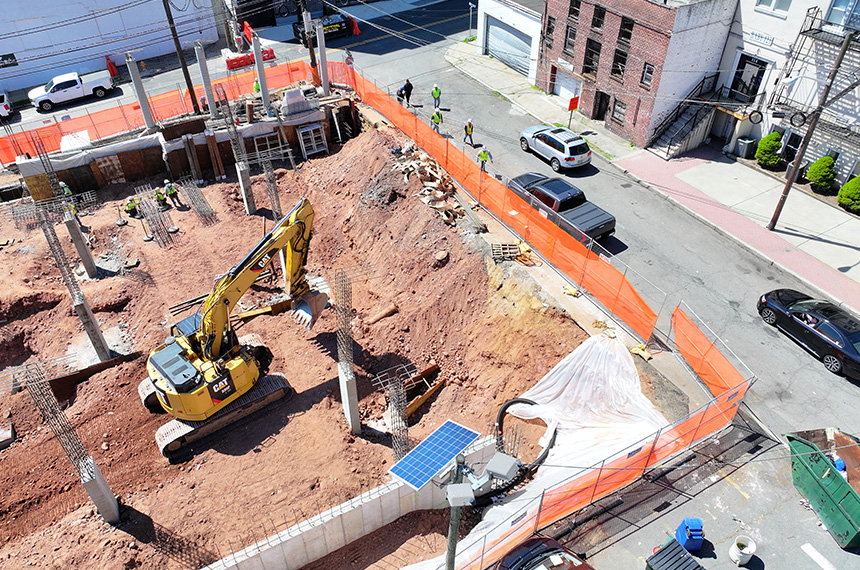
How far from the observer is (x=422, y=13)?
48.0 m

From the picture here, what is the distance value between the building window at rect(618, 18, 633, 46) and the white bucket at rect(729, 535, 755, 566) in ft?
80.8

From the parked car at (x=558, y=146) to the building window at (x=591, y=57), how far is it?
5049mm

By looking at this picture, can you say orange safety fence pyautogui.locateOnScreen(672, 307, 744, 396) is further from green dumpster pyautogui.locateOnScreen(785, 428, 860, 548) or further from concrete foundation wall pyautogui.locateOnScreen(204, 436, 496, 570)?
concrete foundation wall pyautogui.locateOnScreen(204, 436, 496, 570)

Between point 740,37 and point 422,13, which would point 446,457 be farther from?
point 422,13

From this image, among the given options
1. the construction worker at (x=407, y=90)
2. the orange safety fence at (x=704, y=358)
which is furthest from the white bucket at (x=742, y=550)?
the construction worker at (x=407, y=90)

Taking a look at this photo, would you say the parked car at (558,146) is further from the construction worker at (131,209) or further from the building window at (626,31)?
the construction worker at (131,209)

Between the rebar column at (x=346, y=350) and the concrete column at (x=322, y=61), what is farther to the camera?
the concrete column at (x=322, y=61)

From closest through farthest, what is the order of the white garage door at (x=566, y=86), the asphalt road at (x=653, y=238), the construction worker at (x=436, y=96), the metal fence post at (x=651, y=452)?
the metal fence post at (x=651, y=452) → the asphalt road at (x=653, y=238) → the construction worker at (x=436, y=96) → the white garage door at (x=566, y=86)

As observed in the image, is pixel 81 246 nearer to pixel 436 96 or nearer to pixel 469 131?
pixel 469 131

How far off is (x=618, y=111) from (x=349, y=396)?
22.9 m

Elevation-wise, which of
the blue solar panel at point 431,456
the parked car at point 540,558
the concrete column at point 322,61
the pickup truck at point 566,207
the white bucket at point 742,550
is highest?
the concrete column at point 322,61

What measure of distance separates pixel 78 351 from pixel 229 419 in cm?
762

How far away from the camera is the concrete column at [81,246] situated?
24.3m

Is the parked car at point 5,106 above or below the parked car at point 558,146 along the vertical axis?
below
